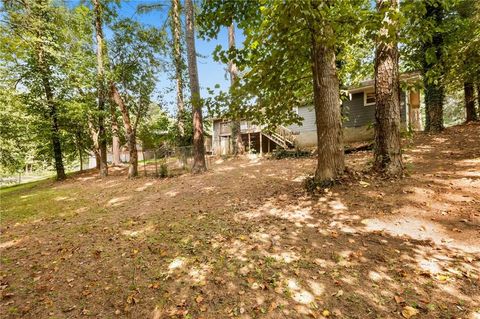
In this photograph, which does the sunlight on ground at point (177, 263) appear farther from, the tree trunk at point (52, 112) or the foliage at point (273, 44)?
the tree trunk at point (52, 112)

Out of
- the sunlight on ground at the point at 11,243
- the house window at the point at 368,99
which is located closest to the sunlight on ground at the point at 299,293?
the sunlight on ground at the point at 11,243

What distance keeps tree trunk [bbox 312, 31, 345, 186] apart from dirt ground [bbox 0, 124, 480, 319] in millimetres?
565

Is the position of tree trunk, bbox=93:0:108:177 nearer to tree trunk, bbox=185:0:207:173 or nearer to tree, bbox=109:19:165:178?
tree, bbox=109:19:165:178

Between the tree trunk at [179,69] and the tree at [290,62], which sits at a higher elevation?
the tree trunk at [179,69]

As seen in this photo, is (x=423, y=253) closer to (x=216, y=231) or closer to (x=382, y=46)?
(x=216, y=231)

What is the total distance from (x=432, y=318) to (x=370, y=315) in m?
0.56

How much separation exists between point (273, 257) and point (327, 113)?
372 cm

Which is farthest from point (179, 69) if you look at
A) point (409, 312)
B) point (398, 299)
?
point (409, 312)

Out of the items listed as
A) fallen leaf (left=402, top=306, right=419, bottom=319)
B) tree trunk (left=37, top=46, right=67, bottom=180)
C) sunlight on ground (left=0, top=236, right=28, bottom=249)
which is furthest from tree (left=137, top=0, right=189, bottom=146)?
fallen leaf (left=402, top=306, right=419, bottom=319)

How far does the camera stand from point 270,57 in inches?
197

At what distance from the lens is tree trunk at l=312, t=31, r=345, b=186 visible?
5938 mm

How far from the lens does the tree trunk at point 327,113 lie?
19.5ft

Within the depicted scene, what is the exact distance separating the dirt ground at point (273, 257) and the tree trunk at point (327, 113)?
57 centimetres

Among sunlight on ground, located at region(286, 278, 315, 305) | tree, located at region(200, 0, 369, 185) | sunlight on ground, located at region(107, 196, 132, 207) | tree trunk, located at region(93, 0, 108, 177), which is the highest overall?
tree trunk, located at region(93, 0, 108, 177)
